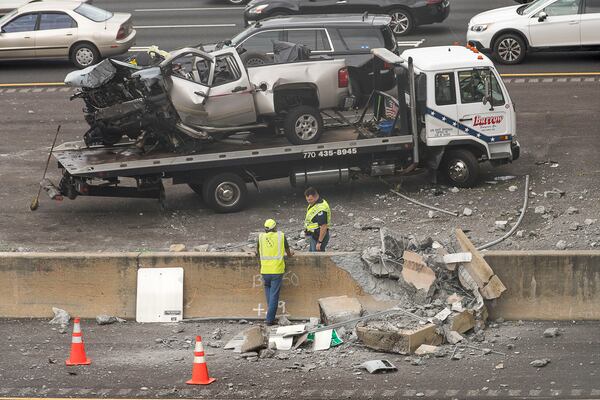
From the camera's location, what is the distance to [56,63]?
29406 millimetres

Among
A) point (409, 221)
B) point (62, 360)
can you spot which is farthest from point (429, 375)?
point (409, 221)

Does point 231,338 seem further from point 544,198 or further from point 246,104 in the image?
point 544,198

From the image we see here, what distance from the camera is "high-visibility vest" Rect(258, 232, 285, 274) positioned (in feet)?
51.0

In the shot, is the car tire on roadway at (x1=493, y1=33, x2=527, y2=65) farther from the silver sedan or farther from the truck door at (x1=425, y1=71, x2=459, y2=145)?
the silver sedan

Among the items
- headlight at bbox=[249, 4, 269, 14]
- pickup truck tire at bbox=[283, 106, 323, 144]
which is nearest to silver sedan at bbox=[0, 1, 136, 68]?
headlight at bbox=[249, 4, 269, 14]

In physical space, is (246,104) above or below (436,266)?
above

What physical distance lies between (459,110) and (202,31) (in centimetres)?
1177

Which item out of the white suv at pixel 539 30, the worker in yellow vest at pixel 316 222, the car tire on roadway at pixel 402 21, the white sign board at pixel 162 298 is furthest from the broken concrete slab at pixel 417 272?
the car tire on roadway at pixel 402 21

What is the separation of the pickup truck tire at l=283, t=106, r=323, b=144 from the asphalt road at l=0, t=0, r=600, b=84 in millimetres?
8233

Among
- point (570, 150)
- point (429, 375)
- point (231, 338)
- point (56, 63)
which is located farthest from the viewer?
point (56, 63)

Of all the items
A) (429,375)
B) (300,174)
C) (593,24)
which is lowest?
(429,375)

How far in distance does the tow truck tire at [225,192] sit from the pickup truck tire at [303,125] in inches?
43.1

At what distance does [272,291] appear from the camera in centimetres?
1562

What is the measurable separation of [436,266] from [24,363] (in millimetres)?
5052
